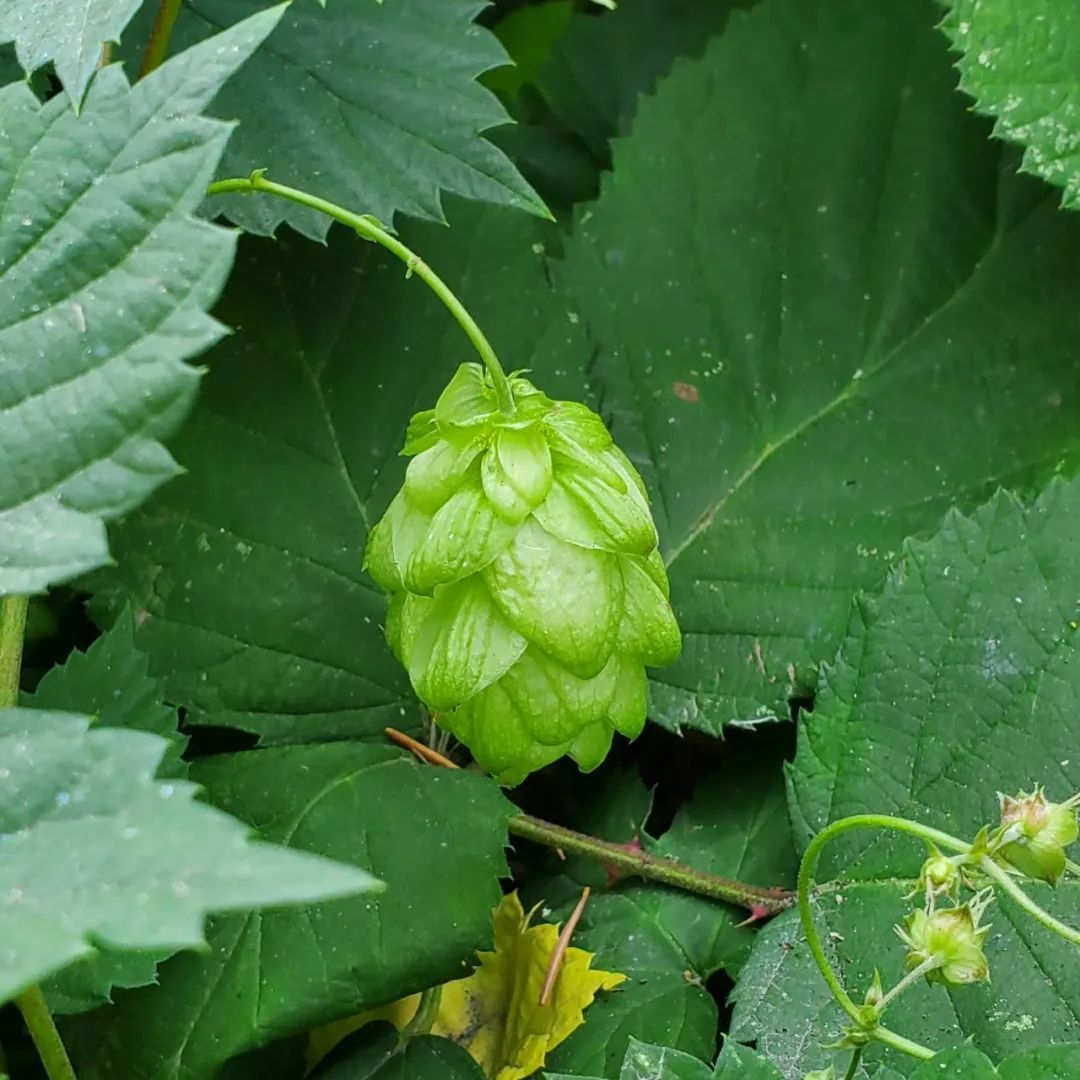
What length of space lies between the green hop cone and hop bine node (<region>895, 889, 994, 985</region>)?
23cm

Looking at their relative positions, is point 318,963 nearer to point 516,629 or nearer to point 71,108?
point 516,629

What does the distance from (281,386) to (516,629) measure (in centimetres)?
40

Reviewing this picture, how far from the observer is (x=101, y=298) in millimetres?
609

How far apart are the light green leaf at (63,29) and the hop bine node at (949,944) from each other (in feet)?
2.15

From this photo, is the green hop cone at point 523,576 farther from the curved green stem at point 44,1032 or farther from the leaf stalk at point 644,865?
the curved green stem at point 44,1032

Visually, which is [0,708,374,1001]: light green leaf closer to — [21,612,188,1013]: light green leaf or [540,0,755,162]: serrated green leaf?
[21,612,188,1013]: light green leaf

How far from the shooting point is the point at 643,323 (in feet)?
3.56

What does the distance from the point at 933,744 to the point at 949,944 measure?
26 cm

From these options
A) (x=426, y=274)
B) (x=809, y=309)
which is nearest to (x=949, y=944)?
(x=426, y=274)

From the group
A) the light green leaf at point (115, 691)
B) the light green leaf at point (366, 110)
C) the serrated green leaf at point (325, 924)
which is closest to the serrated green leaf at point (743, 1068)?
the serrated green leaf at point (325, 924)

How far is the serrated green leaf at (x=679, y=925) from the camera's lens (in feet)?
2.86

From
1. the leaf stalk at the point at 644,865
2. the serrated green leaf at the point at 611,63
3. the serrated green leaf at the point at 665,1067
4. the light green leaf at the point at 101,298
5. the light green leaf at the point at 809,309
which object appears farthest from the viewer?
the serrated green leaf at the point at 611,63

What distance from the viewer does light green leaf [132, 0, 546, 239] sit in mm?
922

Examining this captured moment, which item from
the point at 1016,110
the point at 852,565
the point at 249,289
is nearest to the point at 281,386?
the point at 249,289
